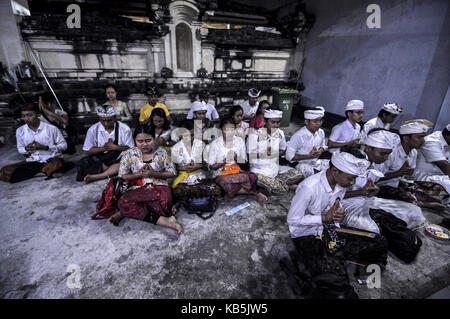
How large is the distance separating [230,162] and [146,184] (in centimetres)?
167

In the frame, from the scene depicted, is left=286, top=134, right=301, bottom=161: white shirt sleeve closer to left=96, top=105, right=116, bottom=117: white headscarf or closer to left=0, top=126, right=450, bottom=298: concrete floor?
left=0, top=126, right=450, bottom=298: concrete floor

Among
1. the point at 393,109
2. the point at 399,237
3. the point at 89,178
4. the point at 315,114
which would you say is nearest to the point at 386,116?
the point at 393,109

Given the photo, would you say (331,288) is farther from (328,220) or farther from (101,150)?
(101,150)

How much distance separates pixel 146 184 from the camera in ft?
11.4

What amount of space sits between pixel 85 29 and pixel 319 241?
28.7 feet

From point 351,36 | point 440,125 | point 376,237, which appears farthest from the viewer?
point 351,36

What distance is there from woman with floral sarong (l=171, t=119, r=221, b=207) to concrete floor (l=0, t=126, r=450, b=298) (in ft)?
1.41

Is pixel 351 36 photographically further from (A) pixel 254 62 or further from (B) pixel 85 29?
(B) pixel 85 29

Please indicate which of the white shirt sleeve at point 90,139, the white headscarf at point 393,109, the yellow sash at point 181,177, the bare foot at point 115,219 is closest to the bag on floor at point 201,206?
the yellow sash at point 181,177

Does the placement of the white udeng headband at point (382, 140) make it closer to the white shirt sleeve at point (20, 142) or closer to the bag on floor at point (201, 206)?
the bag on floor at point (201, 206)

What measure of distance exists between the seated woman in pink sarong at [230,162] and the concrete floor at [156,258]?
42 centimetres

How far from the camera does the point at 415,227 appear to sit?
326 cm

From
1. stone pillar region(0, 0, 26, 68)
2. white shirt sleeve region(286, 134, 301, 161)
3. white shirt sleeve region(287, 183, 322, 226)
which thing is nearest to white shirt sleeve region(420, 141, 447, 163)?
white shirt sleeve region(286, 134, 301, 161)
